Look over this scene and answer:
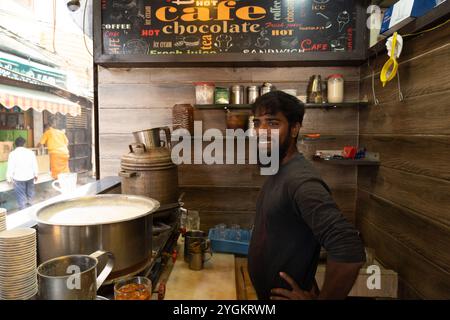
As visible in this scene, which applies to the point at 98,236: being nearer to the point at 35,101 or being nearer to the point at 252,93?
the point at 252,93

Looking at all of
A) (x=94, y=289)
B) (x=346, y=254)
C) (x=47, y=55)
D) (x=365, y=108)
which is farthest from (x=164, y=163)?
(x=47, y=55)

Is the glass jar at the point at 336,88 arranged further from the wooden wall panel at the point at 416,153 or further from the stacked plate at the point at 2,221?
the stacked plate at the point at 2,221

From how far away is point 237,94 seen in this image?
92.5 inches

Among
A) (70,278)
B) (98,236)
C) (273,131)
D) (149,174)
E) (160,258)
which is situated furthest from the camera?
(149,174)

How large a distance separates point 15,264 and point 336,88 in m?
2.17

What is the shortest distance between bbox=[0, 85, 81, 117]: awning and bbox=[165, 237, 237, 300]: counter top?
8.85 ft

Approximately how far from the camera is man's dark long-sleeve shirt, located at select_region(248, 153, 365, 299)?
1025 millimetres

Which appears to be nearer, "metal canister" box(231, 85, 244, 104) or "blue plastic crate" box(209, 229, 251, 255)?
"blue plastic crate" box(209, 229, 251, 255)

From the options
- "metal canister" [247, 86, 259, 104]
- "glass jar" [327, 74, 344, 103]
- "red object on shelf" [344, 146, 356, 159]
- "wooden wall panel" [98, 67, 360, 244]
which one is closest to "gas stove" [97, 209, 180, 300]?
"wooden wall panel" [98, 67, 360, 244]

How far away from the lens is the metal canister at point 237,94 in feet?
7.71

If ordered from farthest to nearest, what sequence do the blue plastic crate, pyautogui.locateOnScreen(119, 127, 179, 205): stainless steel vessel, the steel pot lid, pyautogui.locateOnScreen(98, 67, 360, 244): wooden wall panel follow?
pyautogui.locateOnScreen(98, 67, 360, 244): wooden wall panel < the blue plastic crate < pyautogui.locateOnScreen(119, 127, 179, 205): stainless steel vessel < the steel pot lid

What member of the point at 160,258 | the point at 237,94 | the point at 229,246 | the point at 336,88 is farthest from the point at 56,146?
the point at 336,88

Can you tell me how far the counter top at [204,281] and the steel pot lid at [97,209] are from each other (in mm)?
424

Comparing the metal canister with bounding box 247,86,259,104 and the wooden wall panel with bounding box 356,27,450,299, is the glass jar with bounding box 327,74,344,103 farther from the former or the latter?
the metal canister with bounding box 247,86,259,104
